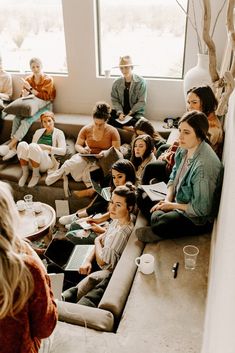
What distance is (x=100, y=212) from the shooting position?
338cm

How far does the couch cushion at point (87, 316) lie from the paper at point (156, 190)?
0.98 meters

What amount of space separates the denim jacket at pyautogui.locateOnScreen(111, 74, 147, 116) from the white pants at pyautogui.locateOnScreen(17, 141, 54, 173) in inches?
41.6

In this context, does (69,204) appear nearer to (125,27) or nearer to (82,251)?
(82,251)

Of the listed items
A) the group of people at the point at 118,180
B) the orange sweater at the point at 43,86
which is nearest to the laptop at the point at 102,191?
the group of people at the point at 118,180

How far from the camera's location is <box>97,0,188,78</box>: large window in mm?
4348

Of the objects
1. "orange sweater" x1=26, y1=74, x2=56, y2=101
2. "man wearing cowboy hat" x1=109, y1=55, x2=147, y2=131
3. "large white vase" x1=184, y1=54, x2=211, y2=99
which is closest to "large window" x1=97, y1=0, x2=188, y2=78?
"man wearing cowboy hat" x1=109, y1=55, x2=147, y2=131

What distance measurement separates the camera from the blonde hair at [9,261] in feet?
3.28

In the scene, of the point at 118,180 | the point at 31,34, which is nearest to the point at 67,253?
the point at 118,180

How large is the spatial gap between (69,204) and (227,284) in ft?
9.21

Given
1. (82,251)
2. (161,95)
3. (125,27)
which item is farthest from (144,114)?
(82,251)

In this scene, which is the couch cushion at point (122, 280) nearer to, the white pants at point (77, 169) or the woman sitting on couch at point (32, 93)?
the white pants at point (77, 169)

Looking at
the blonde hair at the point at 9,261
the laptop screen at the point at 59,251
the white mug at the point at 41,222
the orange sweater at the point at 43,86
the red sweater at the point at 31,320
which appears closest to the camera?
the blonde hair at the point at 9,261

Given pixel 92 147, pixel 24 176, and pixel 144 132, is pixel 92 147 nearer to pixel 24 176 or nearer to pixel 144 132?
pixel 144 132

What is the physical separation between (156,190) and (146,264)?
2.53ft
